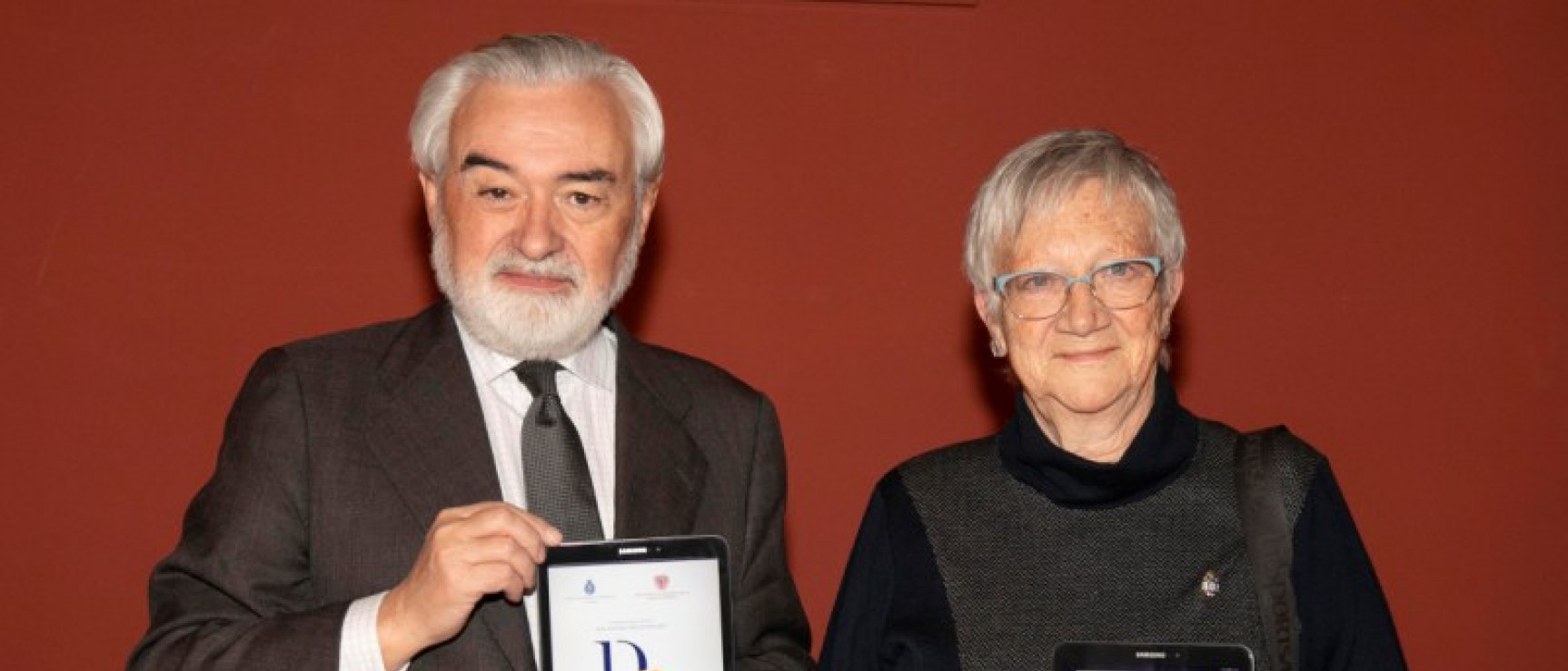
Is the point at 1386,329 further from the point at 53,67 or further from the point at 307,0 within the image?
the point at 53,67

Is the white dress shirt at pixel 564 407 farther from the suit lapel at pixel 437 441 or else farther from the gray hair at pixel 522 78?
the gray hair at pixel 522 78

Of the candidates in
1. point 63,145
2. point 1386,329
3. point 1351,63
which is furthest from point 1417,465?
point 63,145

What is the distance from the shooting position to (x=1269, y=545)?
96.3 inches

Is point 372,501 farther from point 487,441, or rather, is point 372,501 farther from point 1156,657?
point 1156,657

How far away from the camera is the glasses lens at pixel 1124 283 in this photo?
249cm

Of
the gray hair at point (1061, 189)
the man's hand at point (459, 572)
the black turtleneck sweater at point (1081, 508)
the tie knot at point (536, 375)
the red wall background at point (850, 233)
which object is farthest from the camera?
the red wall background at point (850, 233)

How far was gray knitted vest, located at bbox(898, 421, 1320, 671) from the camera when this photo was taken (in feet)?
8.11

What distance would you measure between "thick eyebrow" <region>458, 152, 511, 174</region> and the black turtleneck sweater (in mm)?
787

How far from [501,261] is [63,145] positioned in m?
1.45

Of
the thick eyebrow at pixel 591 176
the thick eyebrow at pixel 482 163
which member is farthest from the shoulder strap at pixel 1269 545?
the thick eyebrow at pixel 482 163

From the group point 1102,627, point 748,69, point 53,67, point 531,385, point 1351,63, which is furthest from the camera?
point 1351,63

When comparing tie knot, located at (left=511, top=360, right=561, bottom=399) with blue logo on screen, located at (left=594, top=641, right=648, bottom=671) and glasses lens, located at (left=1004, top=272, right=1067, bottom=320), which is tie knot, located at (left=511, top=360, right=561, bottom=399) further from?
glasses lens, located at (left=1004, top=272, right=1067, bottom=320)

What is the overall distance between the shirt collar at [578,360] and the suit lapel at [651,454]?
0.02 meters

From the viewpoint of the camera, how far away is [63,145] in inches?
139
